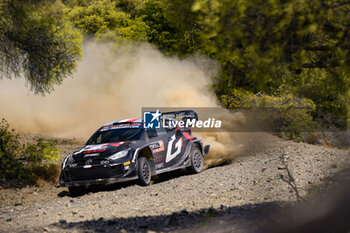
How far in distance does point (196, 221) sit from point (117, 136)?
4.84 metres

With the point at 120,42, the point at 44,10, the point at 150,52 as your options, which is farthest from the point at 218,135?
the point at 120,42

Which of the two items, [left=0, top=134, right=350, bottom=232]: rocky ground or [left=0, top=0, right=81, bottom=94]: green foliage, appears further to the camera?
[left=0, top=0, right=81, bottom=94]: green foliage

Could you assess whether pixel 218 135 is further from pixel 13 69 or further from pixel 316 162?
pixel 13 69

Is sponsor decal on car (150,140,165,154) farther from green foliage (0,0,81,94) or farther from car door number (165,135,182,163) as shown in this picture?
green foliage (0,0,81,94)

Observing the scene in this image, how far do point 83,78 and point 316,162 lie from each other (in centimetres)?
2089

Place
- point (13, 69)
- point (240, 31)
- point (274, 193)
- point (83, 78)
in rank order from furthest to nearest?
1. point (83, 78)
2. point (13, 69)
3. point (274, 193)
4. point (240, 31)

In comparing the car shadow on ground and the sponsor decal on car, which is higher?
the sponsor decal on car

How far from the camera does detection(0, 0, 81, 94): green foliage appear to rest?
1127cm

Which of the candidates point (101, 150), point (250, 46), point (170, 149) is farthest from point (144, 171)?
point (250, 46)

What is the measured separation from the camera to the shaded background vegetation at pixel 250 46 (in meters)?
5.41

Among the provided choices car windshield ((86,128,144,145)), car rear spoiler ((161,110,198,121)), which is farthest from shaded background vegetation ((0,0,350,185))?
car windshield ((86,128,144,145))

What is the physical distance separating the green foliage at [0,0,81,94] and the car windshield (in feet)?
8.90

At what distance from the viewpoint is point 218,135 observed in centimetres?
1714

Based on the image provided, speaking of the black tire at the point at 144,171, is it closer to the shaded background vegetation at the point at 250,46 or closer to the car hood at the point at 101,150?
the car hood at the point at 101,150
